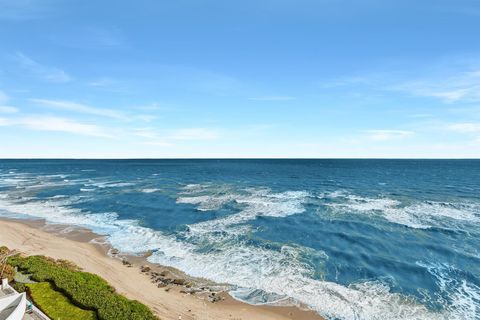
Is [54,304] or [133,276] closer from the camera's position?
[54,304]

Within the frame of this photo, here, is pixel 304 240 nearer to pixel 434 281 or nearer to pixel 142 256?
pixel 434 281

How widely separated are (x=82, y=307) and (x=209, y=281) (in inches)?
451

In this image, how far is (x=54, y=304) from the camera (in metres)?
22.3

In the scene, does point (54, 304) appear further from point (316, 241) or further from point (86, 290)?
point (316, 241)

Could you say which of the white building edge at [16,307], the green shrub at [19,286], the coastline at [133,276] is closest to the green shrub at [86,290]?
the green shrub at [19,286]

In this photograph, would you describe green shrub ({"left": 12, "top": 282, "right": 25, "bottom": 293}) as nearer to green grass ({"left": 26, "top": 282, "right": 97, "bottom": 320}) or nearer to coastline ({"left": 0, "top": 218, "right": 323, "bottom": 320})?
green grass ({"left": 26, "top": 282, "right": 97, "bottom": 320})

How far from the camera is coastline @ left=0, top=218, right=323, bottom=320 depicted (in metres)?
24.5

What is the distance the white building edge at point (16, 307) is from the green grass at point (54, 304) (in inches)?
29.5

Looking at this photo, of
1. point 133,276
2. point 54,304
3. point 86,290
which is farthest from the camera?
point 133,276

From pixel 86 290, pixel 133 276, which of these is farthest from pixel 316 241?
pixel 86 290

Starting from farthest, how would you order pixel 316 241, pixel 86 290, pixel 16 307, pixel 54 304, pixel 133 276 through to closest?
pixel 316 241 < pixel 133 276 < pixel 86 290 < pixel 54 304 < pixel 16 307

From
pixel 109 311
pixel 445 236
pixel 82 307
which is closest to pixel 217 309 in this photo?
pixel 109 311

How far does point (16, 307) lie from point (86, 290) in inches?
234

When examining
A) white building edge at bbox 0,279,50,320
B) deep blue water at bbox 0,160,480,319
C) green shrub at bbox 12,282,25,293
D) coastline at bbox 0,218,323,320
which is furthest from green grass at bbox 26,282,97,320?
deep blue water at bbox 0,160,480,319
